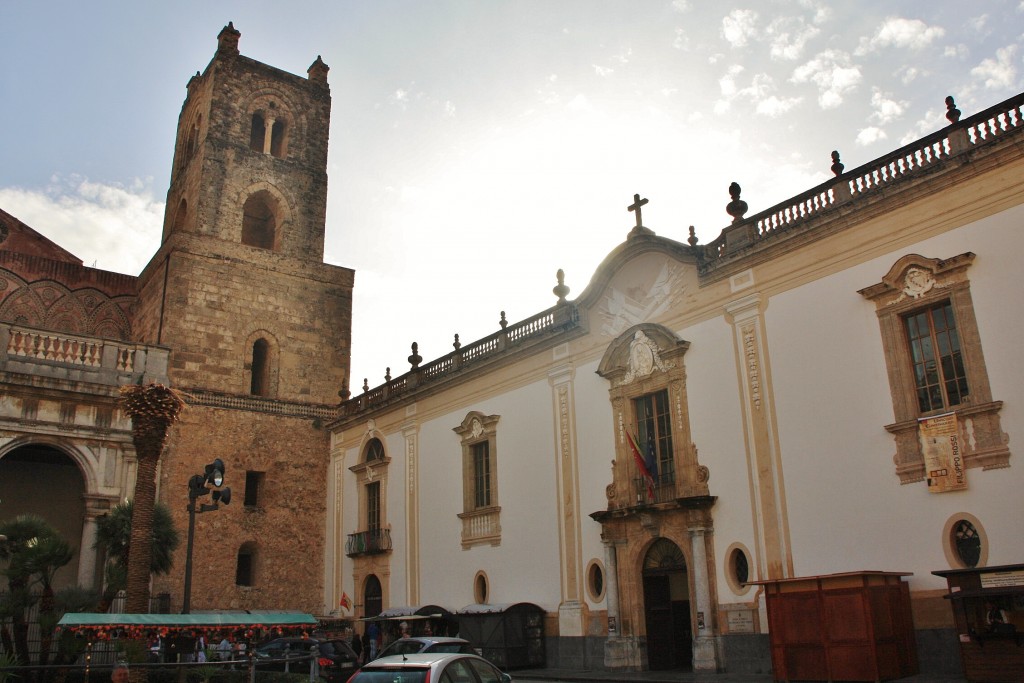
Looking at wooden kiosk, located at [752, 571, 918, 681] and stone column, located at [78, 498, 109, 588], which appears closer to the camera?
wooden kiosk, located at [752, 571, 918, 681]

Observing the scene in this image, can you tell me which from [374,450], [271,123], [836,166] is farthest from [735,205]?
[271,123]

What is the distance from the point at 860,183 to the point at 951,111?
1802 mm

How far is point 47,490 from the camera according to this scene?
78.1ft

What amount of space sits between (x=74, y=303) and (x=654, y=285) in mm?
21118

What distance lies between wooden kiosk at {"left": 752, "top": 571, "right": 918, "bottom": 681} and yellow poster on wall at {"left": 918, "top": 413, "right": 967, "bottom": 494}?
59.6 inches

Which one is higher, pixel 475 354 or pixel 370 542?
pixel 475 354

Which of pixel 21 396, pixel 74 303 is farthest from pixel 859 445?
pixel 74 303

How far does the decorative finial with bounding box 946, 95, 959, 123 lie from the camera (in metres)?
14.3

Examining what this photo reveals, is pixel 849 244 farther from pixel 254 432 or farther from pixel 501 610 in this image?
pixel 254 432

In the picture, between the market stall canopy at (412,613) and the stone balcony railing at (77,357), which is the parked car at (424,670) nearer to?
the market stall canopy at (412,613)

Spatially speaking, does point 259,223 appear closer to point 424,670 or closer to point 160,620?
point 160,620

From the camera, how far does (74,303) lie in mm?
30203

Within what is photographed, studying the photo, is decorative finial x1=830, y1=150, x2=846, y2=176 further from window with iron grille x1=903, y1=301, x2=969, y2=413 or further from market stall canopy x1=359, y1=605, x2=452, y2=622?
market stall canopy x1=359, y1=605, x2=452, y2=622

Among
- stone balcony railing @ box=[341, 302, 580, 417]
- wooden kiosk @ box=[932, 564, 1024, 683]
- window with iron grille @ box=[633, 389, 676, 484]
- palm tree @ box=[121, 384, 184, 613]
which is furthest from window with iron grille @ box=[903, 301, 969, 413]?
palm tree @ box=[121, 384, 184, 613]
